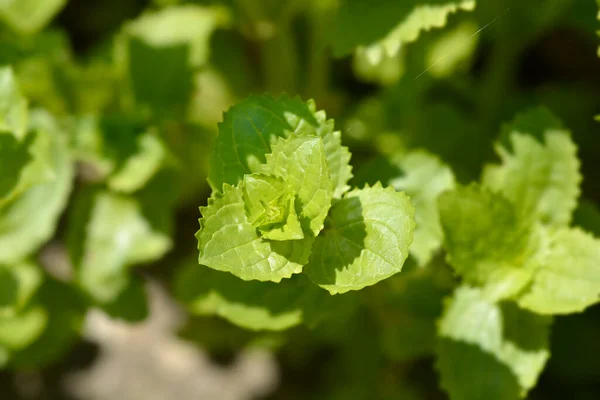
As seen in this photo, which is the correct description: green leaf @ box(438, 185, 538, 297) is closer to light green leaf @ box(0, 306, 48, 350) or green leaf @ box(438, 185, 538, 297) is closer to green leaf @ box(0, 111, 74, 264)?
green leaf @ box(0, 111, 74, 264)

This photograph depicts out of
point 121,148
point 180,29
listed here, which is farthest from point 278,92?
point 121,148

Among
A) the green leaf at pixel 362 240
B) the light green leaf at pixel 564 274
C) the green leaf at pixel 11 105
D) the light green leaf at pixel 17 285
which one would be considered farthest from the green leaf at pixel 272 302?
the light green leaf at pixel 17 285

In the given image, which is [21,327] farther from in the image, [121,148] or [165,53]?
[165,53]

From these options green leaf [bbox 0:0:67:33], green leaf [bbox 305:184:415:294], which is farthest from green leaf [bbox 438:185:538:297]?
green leaf [bbox 0:0:67:33]

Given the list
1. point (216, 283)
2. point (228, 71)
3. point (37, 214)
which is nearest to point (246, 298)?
point (216, 283)

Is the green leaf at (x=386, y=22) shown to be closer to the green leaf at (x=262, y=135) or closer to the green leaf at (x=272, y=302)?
the green leaf at (x=262, y=135)

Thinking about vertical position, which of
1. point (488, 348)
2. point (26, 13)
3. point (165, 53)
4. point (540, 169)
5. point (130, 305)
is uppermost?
point (26, 13)

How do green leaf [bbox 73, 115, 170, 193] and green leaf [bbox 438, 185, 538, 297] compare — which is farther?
green leaf [bbox 73, 115, 170, 193]

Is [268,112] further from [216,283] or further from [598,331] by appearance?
[598,331]
